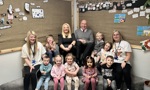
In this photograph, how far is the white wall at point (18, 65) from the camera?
3141 millimetres

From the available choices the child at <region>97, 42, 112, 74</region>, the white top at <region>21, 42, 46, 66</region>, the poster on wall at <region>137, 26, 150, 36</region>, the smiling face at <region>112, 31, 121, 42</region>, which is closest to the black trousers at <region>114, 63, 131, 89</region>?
the child at <region>97, 42, 112, 74</region>

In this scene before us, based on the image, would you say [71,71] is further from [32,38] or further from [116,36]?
[116,36]

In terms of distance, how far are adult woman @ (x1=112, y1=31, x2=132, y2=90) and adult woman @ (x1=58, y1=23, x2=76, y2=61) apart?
2.74ft

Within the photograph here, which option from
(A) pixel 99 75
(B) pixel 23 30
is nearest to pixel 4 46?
(B) pixel 23 30

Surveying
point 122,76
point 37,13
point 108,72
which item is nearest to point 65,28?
point 37,13

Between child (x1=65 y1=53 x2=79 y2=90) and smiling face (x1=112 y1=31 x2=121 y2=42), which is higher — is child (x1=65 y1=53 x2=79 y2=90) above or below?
below

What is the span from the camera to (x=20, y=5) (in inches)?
129

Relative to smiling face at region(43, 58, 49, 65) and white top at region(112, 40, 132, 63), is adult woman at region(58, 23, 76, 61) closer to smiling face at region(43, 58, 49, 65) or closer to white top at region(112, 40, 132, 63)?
smiling face at region(43, 58, 49, 65)

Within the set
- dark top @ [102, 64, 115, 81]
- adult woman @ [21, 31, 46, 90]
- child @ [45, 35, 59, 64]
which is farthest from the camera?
child @ [45, 35, 59, 64]

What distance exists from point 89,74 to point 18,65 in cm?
141

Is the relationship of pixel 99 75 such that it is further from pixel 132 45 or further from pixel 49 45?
pixel 49 45

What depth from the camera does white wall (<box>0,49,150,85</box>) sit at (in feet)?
10.3

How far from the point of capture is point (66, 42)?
358cm

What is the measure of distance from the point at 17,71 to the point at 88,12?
6.72 ft
